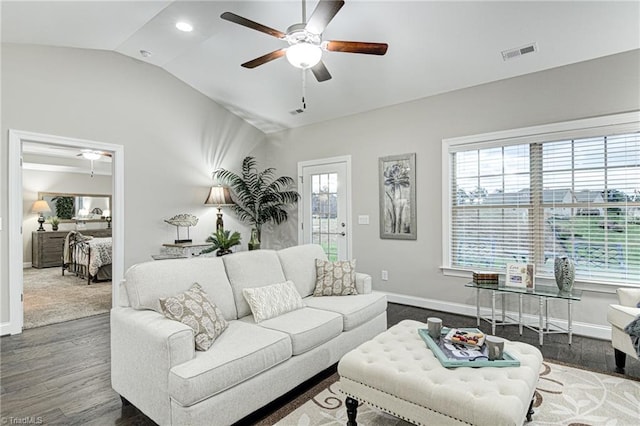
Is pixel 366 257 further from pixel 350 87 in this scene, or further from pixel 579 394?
pixel 579 394

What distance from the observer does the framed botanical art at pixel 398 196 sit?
473 centimetres

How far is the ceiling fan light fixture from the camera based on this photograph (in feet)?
8.48

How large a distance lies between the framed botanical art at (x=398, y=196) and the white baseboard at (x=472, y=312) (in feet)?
2.75

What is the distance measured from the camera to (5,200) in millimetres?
3670

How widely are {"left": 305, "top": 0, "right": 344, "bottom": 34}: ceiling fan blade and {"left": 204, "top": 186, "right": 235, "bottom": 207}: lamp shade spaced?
348 cm

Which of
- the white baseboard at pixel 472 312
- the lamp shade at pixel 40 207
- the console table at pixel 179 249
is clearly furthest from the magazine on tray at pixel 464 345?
the lamp shade at pixel 40 207

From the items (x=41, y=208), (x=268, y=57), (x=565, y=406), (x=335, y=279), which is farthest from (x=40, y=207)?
(x=565, y=406)

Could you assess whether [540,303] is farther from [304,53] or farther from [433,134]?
[304,53]

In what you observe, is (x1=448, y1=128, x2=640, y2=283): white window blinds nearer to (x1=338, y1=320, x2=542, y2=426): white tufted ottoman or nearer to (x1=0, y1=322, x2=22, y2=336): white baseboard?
(x1=338, y1=320, x2=542, y2=426): white tufted ottoman

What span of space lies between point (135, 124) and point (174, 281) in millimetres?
3213

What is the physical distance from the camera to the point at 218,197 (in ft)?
18.0

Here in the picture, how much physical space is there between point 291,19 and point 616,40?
3.06m

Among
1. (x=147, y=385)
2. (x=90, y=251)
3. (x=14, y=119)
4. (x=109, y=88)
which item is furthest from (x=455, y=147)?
Result: (x=90, y=251)

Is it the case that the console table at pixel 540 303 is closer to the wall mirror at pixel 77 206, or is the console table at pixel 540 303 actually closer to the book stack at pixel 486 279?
the book stack at pixel 486 279
